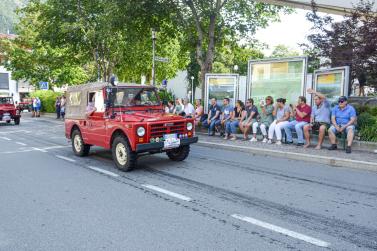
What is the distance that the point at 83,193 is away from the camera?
6.01 m

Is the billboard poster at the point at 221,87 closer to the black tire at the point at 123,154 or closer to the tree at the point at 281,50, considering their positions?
the black tire at the point at 123,154

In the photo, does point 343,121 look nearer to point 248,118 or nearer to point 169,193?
point 248,118

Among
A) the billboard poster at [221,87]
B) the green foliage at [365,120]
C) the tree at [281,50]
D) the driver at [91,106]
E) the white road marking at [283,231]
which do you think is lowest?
the white road marking at [283,231]

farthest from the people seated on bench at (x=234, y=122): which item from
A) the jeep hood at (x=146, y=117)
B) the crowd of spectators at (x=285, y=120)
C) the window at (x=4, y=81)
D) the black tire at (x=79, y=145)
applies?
the window at (x=4, y=81)

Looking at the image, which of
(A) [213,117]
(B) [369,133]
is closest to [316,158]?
(B) [369,133]

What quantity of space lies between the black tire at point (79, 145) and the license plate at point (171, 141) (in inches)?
117

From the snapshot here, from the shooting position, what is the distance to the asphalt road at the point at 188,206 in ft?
13.0

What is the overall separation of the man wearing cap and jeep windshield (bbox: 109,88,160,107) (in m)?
5.02

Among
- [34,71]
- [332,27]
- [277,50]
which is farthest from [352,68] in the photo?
[277,50]

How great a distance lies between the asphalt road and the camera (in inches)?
Answer: 157

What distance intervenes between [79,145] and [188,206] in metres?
5.53

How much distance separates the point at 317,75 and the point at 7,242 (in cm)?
1080

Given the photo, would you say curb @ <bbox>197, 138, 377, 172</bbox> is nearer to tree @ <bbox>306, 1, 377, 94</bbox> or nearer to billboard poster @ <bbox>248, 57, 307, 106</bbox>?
billboard poster @ <bbox>248, 57, 307, 106</bbox>

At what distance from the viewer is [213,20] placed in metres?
17.3
